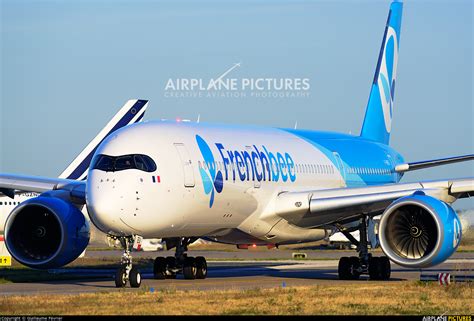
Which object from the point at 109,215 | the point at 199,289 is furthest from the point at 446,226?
the point at 109,215

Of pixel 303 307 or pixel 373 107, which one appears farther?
pixel 373 107

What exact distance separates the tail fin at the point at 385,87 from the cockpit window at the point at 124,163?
17.3m

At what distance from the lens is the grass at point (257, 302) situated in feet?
63.5

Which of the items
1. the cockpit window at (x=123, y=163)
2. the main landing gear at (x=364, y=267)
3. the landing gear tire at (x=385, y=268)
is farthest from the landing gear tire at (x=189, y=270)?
the cockpit window at (x=123, y=163)

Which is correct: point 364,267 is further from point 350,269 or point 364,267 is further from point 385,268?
point 385,268

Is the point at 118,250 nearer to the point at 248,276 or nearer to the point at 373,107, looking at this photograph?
the point at 373,107

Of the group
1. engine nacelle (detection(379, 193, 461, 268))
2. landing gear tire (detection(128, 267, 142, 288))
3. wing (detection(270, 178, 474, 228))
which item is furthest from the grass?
wing (detection(270, 178, 474, 228))

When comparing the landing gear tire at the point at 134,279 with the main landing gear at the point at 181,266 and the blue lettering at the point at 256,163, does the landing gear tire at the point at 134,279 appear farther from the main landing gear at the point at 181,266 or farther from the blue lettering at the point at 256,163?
the blue lettering at the point at 256,163

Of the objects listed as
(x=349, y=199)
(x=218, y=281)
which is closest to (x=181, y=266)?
(x=218, y=281)

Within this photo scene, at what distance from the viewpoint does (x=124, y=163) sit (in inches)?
994

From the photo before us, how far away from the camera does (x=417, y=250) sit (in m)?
27.6

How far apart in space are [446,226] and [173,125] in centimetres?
742

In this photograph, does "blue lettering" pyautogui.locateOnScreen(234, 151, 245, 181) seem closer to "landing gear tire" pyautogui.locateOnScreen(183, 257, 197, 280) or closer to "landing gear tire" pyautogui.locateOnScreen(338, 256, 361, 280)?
"landing gear tire" pyautogui.locateOnScreen(183, 257, 197, 280)

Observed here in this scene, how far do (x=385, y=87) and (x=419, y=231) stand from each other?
16137 mm
